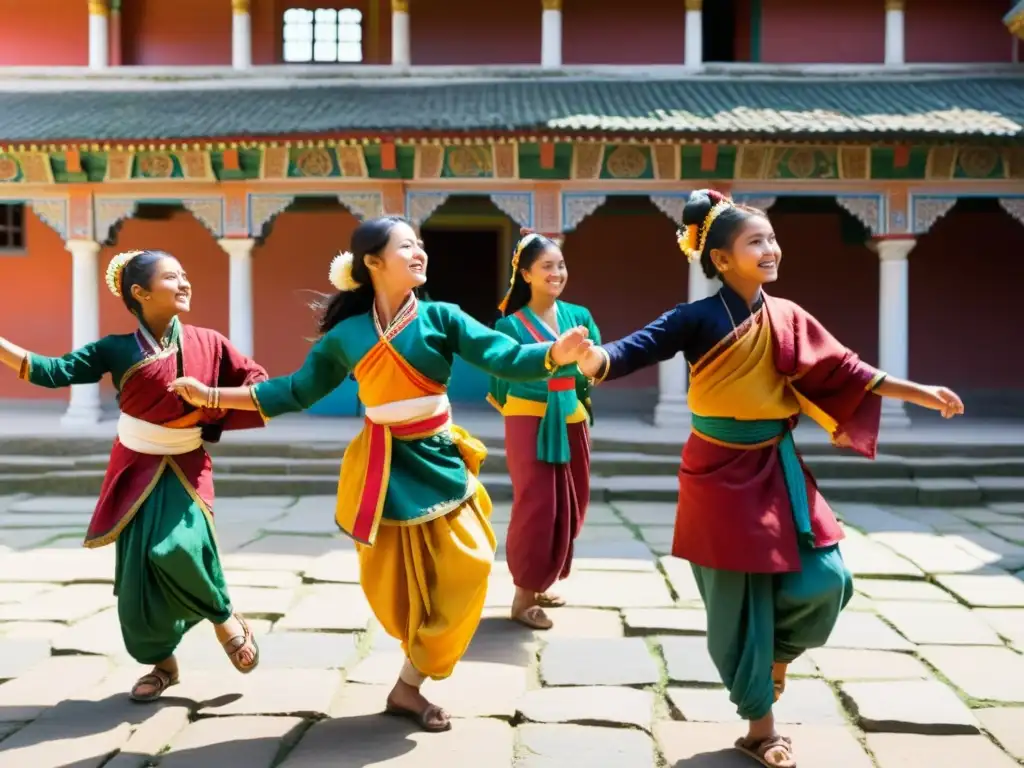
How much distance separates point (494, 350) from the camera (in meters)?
2.91

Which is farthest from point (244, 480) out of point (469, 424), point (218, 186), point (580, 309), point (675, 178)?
point (675, 178)

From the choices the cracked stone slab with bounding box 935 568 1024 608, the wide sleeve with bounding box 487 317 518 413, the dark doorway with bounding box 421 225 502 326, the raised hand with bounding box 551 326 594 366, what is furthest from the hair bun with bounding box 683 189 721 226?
the dark doorway with bounding box 421 225 502 326

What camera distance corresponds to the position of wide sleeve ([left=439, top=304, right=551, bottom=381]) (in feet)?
9.08

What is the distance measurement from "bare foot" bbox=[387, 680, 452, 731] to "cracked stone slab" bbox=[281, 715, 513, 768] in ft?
0.08

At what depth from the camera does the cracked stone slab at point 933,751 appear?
2.80 metres

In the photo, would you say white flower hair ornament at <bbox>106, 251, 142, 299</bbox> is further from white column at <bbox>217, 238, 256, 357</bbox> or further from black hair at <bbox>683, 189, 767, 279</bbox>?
white column at <bbox>217, 238, 256, 357</bbox>

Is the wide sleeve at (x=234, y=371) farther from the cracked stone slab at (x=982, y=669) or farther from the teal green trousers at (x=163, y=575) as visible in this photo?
the cracked stone slab at (x=982, y=669)

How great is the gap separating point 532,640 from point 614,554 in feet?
5.89

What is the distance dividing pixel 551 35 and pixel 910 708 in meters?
9.61

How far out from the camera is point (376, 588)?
3039mm

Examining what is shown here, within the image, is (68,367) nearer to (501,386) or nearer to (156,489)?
(156,489)

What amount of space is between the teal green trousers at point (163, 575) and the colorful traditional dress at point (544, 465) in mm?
1375

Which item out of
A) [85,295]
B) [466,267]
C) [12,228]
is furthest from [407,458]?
[12,228]

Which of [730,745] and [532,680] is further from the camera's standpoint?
[532,680]
